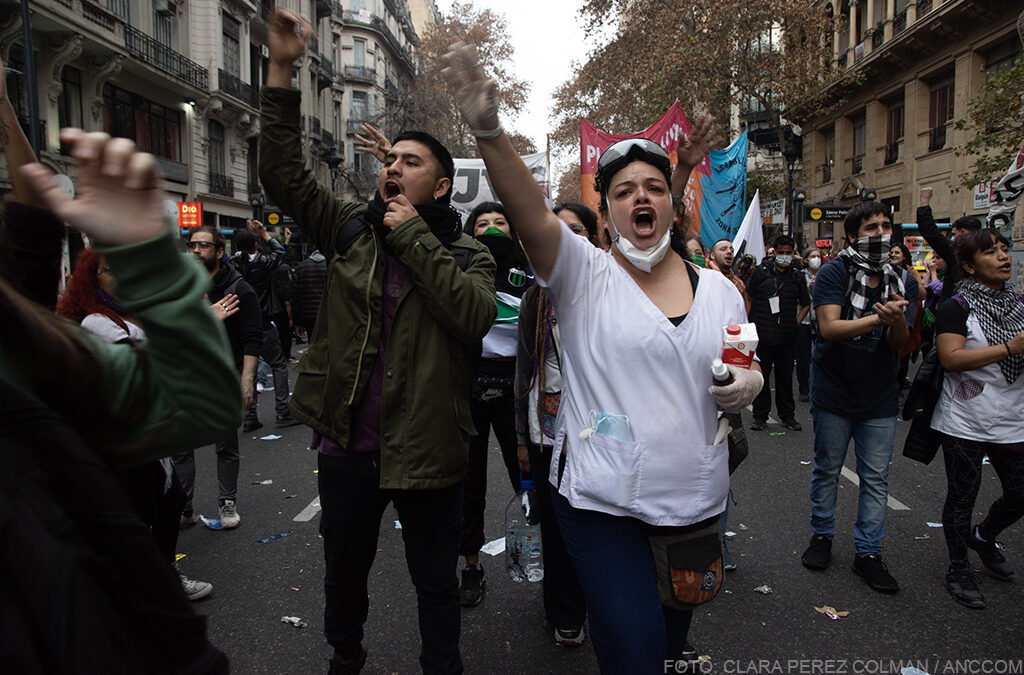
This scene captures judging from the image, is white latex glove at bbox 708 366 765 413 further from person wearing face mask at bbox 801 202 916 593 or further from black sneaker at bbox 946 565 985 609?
black sneaker at bbox 946 565 985 609

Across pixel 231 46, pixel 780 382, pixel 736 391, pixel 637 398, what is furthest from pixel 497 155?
pixel 231 46

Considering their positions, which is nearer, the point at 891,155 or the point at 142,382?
the point at 142,382

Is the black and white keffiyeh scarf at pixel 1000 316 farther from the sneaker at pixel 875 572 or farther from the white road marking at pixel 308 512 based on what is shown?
the white road marking at pixel 308 512

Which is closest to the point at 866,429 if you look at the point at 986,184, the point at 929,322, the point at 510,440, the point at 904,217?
the point at 510,440

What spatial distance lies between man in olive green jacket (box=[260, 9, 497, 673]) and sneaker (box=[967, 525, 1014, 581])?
10.2ft

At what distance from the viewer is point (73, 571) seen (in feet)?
2.50

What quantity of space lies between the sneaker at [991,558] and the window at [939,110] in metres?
23.2

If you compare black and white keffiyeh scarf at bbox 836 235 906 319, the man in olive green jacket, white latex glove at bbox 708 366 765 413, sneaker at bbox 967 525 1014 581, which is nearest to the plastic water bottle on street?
the man in olive green jacket

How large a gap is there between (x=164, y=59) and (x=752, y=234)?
77.7 feet

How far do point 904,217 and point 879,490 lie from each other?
24.6 meters

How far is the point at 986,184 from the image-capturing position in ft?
40.2

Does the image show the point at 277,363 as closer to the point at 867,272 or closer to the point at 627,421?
the point at 867,272

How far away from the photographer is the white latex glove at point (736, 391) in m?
1.95

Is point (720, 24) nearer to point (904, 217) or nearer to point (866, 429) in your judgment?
point (904, 217)
